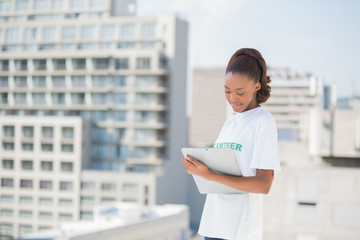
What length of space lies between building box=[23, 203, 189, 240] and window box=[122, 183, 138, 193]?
5.94m

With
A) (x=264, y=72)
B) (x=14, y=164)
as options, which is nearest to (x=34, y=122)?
(x=14, y=164)

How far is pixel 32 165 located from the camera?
40.5m

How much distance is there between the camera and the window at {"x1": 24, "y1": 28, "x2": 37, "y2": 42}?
4606 cm

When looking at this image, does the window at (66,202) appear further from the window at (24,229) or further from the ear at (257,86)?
the ear at (257,86)

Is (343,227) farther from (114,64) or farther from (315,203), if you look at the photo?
(114,64)

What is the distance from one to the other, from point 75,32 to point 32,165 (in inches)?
520

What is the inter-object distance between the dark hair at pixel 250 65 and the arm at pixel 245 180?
0.39 metres

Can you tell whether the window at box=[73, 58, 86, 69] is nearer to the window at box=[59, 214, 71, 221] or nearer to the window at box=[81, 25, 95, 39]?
the window at box=[81, 25, 95, 39]

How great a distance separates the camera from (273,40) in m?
76.7

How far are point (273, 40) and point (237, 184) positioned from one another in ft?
254

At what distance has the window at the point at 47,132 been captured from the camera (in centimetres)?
3975

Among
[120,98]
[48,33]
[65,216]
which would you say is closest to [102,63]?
[120,98]

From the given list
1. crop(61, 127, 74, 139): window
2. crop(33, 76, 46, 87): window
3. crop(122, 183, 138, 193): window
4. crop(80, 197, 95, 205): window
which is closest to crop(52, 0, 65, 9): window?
crop(33, 76, 46, 87): window

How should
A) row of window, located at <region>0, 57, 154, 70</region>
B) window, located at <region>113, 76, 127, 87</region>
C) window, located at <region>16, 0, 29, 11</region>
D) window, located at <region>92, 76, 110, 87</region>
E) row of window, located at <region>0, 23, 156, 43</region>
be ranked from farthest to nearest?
window, located at <region>16, 0, 29, 11</region>, row of window, located at <region>0, 23, 156, 43</region>, window, located at <region>92, 76, 110, 87</region>, window, located at <region>113, 76, 127, 87</region>, row of window, located at <region>0, 57, 154, 70</region>
